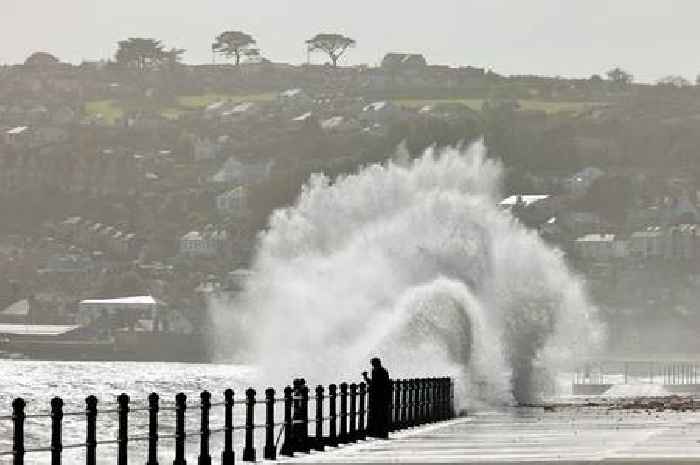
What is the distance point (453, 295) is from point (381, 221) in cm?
1884

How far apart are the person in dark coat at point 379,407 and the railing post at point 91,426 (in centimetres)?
1242

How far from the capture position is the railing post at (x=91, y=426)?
2623 centimetres

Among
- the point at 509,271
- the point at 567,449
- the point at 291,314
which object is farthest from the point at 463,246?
the point at 567,449

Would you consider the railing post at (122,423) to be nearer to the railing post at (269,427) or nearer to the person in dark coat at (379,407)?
the railing post at (269,427)

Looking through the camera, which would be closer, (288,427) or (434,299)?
(288,427)

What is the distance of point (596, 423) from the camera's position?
1721 inches

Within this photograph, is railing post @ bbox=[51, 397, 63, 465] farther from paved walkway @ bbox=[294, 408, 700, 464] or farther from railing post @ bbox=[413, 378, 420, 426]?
railing post @ bbox=[413, 378, 420, 426]

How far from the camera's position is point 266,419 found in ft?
111

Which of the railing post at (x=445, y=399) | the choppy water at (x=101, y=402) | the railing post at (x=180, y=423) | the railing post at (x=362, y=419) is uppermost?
the railing post at (x=180, y=423)

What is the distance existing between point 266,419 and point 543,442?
14.1 ft

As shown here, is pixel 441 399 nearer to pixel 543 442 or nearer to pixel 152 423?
pixel 543 442

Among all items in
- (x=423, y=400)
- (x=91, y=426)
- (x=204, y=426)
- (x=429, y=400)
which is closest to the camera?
(x=91, y=426)

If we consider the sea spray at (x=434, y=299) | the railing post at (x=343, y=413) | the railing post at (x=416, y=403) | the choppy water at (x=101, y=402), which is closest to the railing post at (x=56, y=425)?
the choppy water at (x=101, y=402)

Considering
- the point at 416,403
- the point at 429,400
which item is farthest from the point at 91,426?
the point at 429,400
